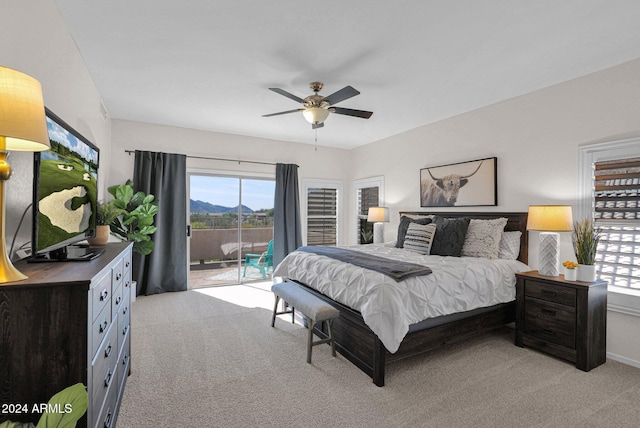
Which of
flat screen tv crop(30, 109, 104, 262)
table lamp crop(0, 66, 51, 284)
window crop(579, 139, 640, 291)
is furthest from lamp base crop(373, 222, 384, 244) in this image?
table lamp crop(0, 66, 51, 284)

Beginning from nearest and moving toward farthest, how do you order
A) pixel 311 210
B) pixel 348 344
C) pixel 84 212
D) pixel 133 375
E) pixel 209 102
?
pixel 84 212 < pixel 133 375 < pixel 348 344 < pixel 209 102 < pixel 311 210

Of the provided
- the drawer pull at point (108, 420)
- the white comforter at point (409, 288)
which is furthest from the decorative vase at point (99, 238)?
the white comforter at point (409, 288)

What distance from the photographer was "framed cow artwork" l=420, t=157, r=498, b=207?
155 inches

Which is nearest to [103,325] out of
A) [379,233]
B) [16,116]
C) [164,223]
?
[16,116]

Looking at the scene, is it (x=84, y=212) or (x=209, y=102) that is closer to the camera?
(x=84, y=212)

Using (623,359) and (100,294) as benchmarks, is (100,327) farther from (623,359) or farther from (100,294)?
(623,359)

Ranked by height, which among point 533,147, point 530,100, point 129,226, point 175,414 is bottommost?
point 175,414

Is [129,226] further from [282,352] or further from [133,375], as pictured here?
[282,352]

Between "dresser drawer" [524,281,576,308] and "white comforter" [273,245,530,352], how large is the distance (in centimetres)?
22

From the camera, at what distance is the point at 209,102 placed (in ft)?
13.0

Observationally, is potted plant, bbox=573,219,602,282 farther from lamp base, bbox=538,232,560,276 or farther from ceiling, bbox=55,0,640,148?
ceiling, bbox=55,0,640,148

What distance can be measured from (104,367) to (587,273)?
11.9ft

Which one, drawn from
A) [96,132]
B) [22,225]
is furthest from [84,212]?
[96,132]

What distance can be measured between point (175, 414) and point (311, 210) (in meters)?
4.62
